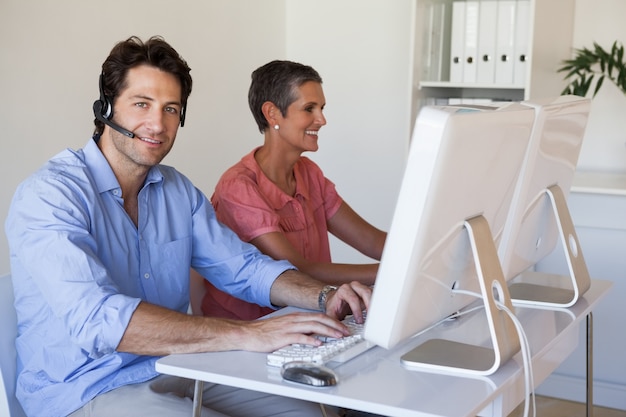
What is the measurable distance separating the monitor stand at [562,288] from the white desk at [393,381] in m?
0.22

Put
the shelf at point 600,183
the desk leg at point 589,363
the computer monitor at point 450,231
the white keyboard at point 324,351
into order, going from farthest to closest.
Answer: the shelf at point 600,183 → the desk leg at point 589,363 → the white keyboard at point 324,351 → the computer monitor at point 450,231

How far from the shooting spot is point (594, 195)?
10.7 ft

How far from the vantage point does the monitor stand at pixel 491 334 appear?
4.71 feet

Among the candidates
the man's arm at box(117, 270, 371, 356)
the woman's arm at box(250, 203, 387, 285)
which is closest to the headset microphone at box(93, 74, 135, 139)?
the man's arm at box(117, 270, 371, 356)

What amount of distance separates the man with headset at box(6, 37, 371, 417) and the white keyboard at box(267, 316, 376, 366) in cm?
2

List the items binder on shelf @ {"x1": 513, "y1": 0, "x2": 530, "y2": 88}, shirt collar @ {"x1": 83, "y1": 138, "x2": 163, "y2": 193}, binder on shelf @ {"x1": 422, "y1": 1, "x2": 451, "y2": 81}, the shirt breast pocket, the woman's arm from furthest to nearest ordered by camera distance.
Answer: binder on shelf @ {"x1": 422, "y1": 1, "x2": 451, "y2": 81} < binder on shelf @ {"x1": 513, "y1": 0, "x2": 530, "y2": 88} < the woman's arm < the shirt breast pocket < shirt collar @ {"x1": 83, "y1": 138, "x2": 163, "y2": 193}

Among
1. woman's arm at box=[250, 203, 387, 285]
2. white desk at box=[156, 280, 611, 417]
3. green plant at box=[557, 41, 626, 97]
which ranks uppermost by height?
green plant at box=[557, 41, 626, 97]

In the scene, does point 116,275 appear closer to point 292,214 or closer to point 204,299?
point 204,299

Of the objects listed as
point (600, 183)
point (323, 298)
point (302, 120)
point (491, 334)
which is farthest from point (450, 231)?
point (600, 183)

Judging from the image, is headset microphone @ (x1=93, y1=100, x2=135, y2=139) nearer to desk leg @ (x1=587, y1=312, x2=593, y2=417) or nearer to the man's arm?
the man's arm

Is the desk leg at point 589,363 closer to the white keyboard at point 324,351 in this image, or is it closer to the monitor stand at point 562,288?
the monitor stand at point 562,288

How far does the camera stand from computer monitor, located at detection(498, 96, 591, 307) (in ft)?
5.46

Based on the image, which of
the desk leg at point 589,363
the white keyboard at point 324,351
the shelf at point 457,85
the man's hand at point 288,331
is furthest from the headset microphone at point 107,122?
the shelf at point 457,85

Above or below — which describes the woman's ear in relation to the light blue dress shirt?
above
